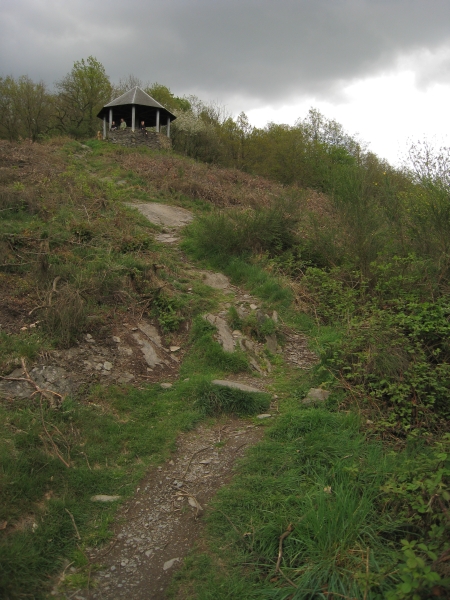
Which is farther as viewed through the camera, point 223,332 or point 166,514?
point 223,332

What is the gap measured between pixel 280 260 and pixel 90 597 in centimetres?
660

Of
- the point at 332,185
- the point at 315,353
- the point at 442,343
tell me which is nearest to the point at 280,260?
the point at 332,185

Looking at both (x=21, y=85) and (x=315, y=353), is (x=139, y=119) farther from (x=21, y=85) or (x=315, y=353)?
(x=315, y=353)

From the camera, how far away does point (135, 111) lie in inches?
918

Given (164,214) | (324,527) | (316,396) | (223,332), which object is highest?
(164,214)

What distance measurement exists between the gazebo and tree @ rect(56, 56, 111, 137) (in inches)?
263

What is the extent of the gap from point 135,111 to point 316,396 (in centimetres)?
2257

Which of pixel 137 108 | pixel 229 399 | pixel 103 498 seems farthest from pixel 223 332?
pixel 137 108

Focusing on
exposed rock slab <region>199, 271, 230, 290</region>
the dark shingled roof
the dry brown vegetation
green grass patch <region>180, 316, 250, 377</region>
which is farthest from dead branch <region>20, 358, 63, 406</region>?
the dark shingled roof

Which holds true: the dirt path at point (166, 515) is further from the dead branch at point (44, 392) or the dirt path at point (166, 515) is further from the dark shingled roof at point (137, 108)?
the dark shingled roof at point (137, 108)

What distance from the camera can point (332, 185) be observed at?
8180 mm

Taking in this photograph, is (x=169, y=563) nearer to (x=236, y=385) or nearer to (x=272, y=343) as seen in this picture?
(x=236, y=385)

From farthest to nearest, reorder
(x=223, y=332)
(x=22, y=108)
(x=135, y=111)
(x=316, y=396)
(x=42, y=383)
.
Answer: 1. (x=22, y=108)
2. (x=135, y=111)
3. (x=223, y=332)
4. (x=316, y=396)
5. (x=42, y=383)

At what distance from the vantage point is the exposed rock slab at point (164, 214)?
34.0 ft
